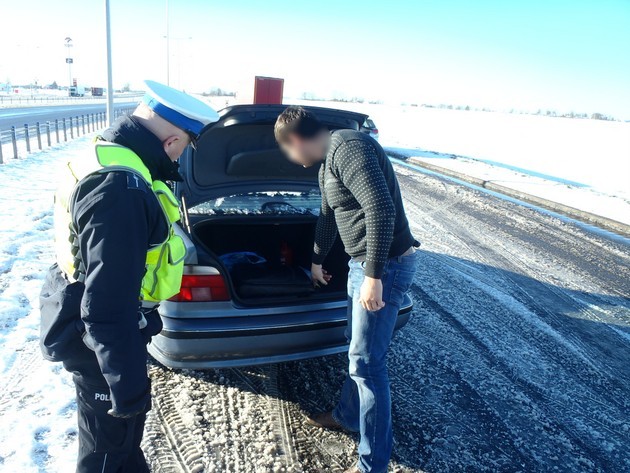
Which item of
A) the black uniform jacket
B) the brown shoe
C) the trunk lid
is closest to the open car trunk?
the trunk lid

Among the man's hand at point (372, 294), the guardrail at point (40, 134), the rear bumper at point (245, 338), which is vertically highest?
the man's hand at point (372, 294)

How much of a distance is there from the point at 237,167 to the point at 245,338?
1.76 m

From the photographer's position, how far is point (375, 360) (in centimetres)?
219

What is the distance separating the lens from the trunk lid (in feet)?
12.1

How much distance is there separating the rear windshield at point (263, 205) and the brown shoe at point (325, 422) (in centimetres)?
197

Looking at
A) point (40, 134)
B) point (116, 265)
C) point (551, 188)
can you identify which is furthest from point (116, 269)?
point (40, 134)

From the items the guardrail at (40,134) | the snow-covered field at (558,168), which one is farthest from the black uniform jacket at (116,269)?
the snow-covered field at (558,168)

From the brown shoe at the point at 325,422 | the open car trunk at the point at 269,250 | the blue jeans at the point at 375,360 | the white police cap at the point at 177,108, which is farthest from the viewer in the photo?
the open car trunk at the point at 269,250

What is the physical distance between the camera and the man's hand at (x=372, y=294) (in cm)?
204

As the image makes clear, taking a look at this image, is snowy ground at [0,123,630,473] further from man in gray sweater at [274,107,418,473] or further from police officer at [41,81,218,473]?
police officer at [41,81,218,473]

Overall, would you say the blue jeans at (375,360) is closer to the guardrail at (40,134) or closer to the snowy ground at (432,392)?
the snowy ground at (432,392)

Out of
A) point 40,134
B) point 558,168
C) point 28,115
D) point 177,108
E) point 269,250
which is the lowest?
point 28,115

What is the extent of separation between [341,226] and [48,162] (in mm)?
11686

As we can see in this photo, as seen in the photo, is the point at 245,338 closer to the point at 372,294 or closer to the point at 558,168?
the point at 372,294
